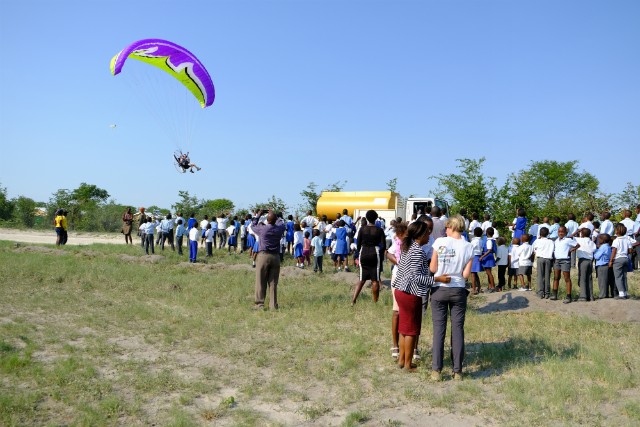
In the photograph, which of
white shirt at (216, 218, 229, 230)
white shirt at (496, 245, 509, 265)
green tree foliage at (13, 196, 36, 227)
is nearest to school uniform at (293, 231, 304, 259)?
white shirt at (216, 218, 229, 230)

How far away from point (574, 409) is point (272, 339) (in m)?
4.19

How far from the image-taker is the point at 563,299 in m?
10.2

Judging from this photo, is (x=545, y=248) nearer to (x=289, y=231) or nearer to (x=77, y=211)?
(x=289, y=231)

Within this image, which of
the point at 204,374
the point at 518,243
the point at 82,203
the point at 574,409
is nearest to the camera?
the point at 574,409

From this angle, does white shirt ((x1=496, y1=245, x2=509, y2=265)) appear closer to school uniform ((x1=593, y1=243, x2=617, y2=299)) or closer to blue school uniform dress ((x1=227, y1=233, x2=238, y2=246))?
school uniform ((x1=593, y1=243, x2=617, y2=299))

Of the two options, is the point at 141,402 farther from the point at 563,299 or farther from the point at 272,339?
the point at 563,299

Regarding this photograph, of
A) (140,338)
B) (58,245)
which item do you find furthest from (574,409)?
(58,245)

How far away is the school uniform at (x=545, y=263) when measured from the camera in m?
10.4

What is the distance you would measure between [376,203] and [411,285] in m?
18.2

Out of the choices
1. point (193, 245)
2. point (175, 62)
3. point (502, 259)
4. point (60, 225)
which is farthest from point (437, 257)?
point (60, 225)

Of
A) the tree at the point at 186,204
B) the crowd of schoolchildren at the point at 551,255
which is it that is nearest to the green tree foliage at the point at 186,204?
the tree at the point at 186,204

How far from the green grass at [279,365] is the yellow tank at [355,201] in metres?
13.2

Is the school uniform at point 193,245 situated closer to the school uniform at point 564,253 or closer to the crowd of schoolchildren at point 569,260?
the crowd of schoolchildren at point 569,260

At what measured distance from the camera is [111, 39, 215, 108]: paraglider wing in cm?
1555
